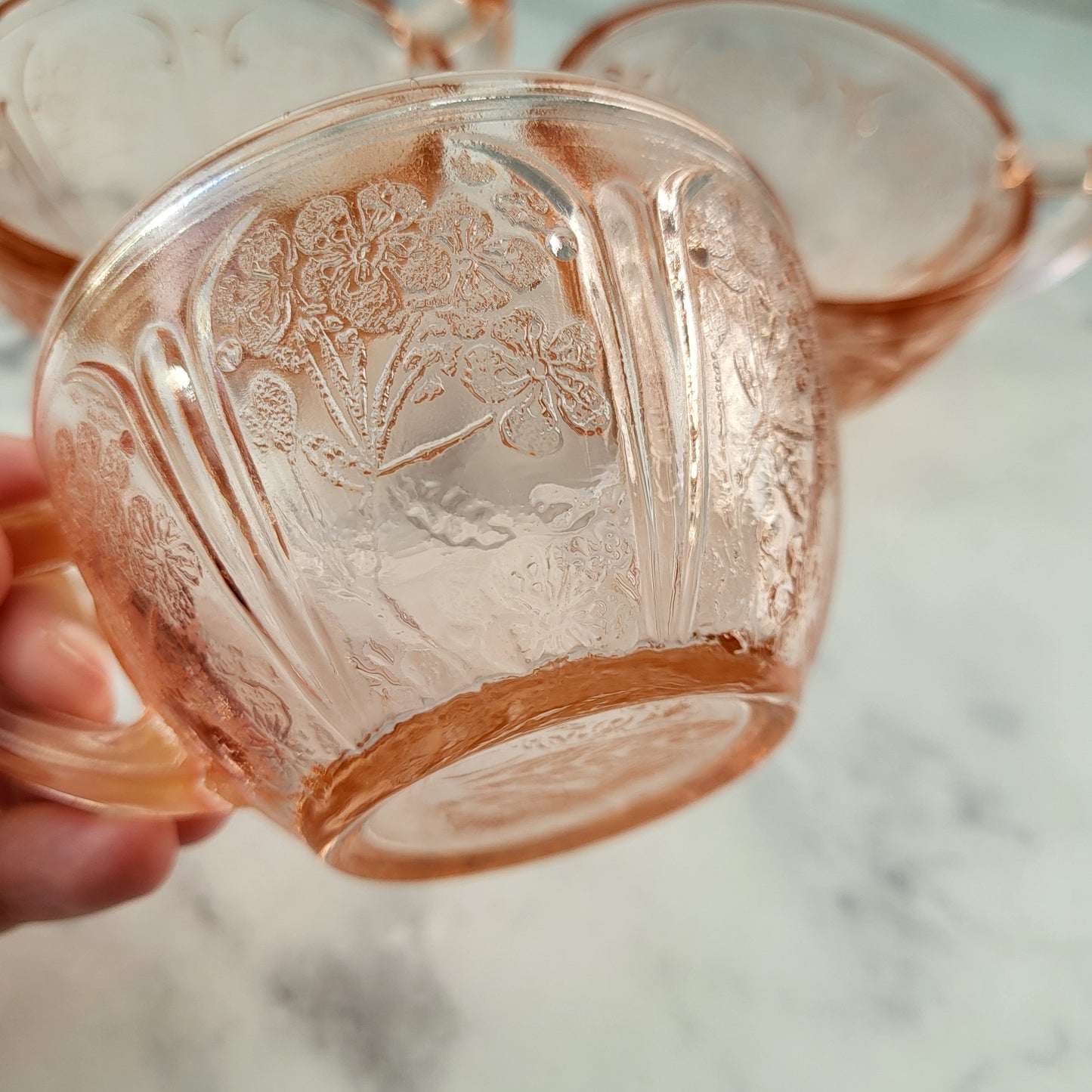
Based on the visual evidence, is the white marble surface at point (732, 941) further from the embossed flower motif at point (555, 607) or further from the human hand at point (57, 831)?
the embossed flower motif at point (555, 607)

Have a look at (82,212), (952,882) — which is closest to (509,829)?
(952,882)

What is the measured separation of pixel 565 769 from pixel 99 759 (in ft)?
0.43

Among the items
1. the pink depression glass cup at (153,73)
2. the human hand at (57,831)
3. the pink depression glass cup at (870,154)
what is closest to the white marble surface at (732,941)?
the human hand at (57,831)

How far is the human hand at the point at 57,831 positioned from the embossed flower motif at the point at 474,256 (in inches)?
6.4

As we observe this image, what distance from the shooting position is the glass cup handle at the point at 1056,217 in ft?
1.38

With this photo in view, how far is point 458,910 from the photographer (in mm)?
370

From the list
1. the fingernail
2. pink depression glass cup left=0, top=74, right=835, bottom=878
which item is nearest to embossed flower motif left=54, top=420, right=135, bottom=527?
pink depression glass cup left=0, top=74, right=835, bottom=878

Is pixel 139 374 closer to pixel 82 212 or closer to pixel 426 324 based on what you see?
Answer: pixel 426 324

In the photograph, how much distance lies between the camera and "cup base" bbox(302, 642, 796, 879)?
251 mm

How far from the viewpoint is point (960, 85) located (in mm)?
476

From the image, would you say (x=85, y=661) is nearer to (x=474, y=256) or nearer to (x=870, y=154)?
(x=474, y=256)

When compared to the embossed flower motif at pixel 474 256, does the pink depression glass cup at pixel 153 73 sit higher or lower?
lower

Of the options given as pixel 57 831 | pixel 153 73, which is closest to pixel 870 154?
pixel 153 73

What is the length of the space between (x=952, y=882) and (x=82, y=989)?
0.30m
